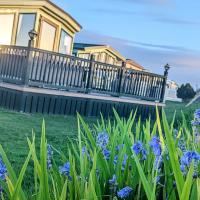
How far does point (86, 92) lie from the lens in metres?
14.4

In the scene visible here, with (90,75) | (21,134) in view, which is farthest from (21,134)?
(90,75)

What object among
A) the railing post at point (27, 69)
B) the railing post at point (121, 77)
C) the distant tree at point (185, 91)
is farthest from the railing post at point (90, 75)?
the distant tree at point (185, 91)

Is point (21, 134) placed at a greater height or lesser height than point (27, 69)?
lesser

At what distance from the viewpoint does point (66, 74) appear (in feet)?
45.3

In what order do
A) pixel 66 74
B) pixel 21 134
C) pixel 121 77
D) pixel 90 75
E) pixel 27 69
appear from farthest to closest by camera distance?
1. pixel 121 77
2. pixel 90 75
3. pixel 66 74
4. pixel 27 69
5. pixel 21 134

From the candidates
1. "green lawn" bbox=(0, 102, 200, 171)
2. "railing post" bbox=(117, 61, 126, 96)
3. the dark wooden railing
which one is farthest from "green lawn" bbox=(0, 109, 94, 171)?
"railing post" bbox=(117, 61, 126, 96)

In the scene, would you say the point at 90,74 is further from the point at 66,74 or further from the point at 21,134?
the point at 21,134

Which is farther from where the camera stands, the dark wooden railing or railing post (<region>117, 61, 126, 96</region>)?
railing post (<region>117, 61, 126, 96</region>)

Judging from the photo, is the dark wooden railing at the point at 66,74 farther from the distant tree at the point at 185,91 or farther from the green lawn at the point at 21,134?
the distant tree at the point at 185,91

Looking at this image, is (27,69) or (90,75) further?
(90,75)

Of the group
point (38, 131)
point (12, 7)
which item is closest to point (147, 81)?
point (12, 7)

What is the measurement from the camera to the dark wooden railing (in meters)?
12.5

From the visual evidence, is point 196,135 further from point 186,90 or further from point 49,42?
point 186,90

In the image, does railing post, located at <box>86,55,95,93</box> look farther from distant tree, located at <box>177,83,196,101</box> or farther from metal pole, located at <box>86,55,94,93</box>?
distant tree, located at <box>177,83,196,101</box>
